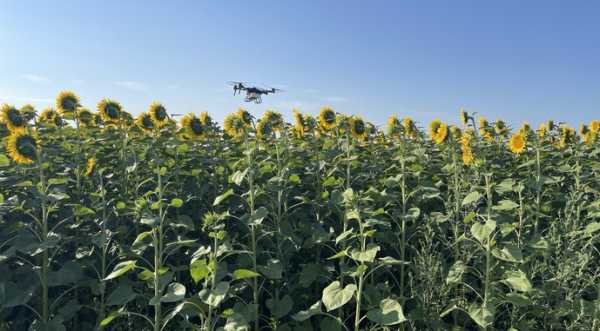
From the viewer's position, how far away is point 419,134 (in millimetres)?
6227

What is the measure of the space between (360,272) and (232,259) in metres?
1.53

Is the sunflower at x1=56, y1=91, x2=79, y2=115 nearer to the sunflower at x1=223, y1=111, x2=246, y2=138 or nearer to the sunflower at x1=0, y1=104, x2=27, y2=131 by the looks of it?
the sunflower at x1=0, y1=104, x2=27, y2=131

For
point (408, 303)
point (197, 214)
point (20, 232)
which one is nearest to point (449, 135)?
point (408, 303)

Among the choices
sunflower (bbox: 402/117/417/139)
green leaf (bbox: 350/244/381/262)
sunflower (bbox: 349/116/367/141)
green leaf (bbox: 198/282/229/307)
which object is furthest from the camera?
sunflower (bbox: 402/117/417/139)

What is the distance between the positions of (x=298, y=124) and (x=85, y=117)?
8.16 feet

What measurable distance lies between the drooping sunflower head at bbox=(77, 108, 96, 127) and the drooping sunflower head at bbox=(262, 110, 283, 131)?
6.79ft

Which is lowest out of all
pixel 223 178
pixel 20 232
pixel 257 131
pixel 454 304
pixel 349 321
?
pixel 349 321

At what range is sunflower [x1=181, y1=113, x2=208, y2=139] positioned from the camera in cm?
540

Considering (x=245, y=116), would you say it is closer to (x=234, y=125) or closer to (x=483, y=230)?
(x=234, y=125)

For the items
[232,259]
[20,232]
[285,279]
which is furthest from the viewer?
[232,259]

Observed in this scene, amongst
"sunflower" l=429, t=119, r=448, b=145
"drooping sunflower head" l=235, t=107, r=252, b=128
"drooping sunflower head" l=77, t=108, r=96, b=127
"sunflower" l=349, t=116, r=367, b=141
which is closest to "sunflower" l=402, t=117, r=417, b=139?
"sunflower" l=429, t=119, r=448, b=145

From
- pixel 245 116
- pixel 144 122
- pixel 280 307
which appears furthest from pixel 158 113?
pixel 280 307

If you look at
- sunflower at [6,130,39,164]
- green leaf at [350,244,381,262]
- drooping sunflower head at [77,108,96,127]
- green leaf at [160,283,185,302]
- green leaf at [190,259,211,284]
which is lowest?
green leaf at [160,283,185,302]

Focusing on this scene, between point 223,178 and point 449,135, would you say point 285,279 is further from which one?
point 449,135
